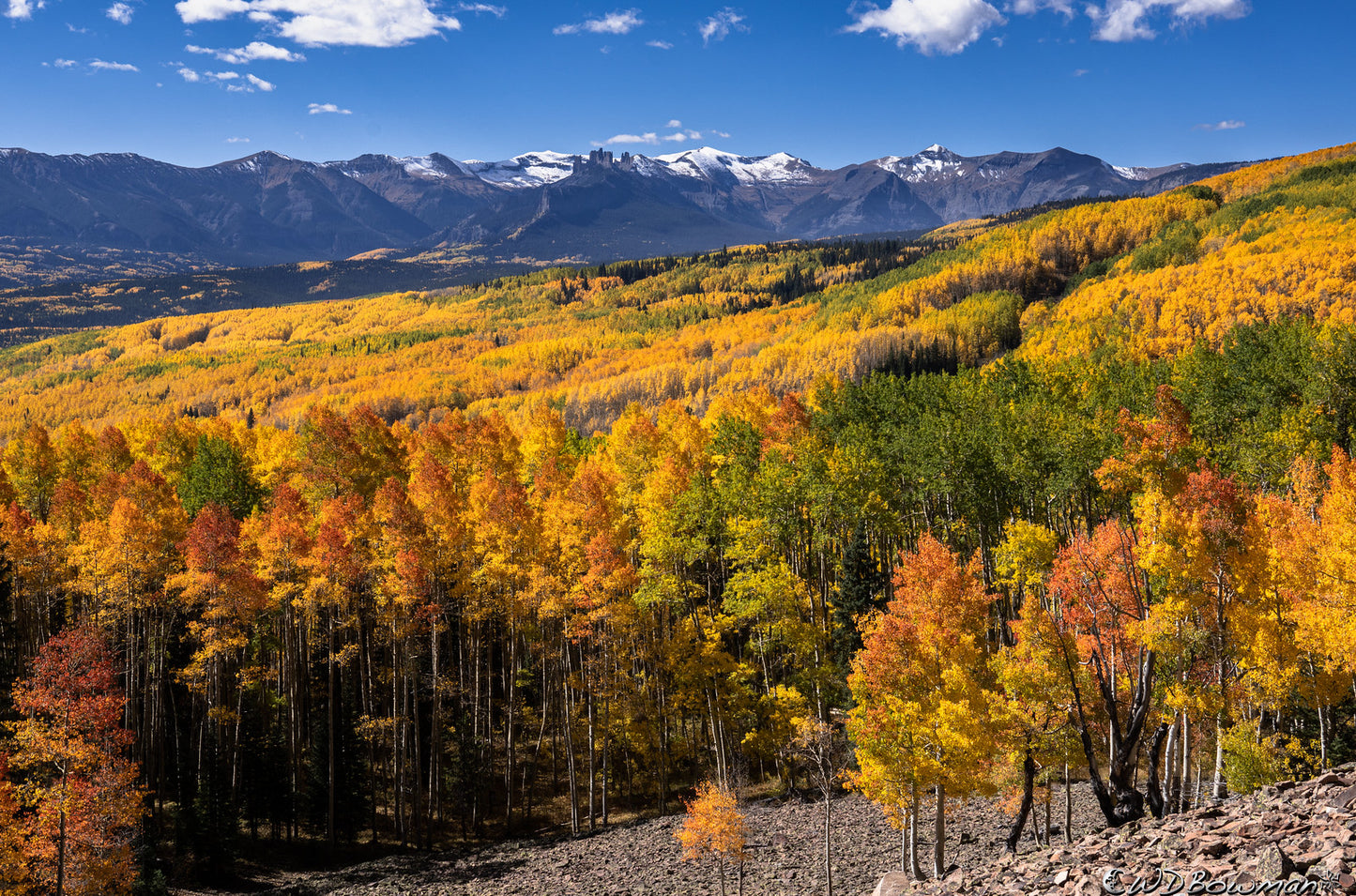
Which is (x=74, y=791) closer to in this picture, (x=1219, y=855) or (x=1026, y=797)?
(x=1026, y=797)

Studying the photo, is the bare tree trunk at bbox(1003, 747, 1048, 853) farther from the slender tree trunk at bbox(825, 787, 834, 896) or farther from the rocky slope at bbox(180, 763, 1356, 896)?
the slender tree trunk at bbox(825, 787, 834, 896)

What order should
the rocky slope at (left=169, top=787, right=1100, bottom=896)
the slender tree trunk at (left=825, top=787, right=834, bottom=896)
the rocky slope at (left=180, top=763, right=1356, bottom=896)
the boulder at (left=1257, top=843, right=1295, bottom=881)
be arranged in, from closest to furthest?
the boulder at (left=1257, top=843, right=1295, bottom=881) < the rocky slope at (left=180, top=763, right=1356, bottom=896) < the slender tree trunk at (left=825, top=787, right=834, bottom=896) < the rocky slope at (left=169, top=787, right=1100, bottom=896)

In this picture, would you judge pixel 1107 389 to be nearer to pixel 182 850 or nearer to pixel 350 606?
pixel 350 606

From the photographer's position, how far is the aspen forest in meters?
26.8

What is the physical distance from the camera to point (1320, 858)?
513 inches

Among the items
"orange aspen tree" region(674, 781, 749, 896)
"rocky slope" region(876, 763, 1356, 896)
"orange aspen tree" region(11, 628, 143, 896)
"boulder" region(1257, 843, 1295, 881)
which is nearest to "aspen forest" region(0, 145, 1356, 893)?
"orange aspen tree" region(11, 628, 143, 896)

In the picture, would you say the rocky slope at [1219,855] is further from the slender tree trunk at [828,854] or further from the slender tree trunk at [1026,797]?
the slender tree trunk at [828,854]

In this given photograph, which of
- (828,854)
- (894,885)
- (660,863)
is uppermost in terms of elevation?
(894,885)

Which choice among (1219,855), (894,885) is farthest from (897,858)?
(1219,855)

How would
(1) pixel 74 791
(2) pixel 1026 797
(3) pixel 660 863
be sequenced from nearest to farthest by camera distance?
(2) pixel 1026 797 < (1) pixel 74 791 < (3) pixel 660 863

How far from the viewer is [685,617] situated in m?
46.9

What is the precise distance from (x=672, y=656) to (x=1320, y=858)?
101 ft

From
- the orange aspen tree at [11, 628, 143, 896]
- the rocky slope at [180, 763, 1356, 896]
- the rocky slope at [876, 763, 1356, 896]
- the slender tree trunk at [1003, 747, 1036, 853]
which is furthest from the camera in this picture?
the orange aspen tree at [11, 628, 143, 896]

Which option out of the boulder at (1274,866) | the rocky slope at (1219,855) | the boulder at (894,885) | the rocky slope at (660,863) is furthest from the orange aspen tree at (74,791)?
the boulder at (1274,866)
